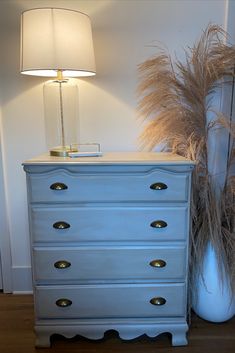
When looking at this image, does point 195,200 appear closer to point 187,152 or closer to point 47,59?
point 187,152

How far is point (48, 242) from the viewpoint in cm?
145

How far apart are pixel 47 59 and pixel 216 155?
3.99 feet

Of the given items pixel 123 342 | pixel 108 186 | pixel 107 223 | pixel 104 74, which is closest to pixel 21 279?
pixel 123 342

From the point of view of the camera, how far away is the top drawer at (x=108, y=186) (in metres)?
1.38

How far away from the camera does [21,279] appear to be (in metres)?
2.05

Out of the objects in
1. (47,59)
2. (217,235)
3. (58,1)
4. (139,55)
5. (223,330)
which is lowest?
(223,330)

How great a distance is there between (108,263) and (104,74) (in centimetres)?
119

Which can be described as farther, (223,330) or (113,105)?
(113,105)

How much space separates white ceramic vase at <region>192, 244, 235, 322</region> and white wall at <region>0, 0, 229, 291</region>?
893 mm

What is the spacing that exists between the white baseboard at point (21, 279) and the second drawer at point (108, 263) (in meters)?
0.62

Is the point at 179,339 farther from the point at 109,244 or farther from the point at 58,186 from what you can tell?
the point at 58,186

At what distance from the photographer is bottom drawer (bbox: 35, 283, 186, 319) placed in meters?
1.50

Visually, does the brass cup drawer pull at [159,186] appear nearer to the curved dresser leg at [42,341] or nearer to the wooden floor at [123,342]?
the wooden floor at [123,342]

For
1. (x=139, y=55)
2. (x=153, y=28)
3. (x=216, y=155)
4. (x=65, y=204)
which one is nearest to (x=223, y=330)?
(x=216, y=155)
